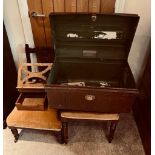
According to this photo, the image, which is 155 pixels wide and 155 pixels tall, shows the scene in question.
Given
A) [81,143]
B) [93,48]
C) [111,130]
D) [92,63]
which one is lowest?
[81,143]

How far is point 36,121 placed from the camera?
5.00ft

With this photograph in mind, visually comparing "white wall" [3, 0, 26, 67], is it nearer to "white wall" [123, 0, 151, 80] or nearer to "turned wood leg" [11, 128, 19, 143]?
"turned wood leg" [11, 128, 19, 143]

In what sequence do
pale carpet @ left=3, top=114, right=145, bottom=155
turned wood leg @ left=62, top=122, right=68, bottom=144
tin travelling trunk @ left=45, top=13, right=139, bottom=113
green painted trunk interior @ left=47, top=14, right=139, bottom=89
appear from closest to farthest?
tin travelling trunk @ left=45, top=13, right=139, bottom=113 → green painted trunk interior @ left=47, top=14, right=139, bottom=89 → turned wood leg @ left=62, top=122, right=68, bottom=144 → pale carpet @ left=3, top=114, right=145, bottom=155

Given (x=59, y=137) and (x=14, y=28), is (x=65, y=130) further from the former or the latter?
(x=14, y=28)

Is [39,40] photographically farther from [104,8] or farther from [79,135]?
[79,135]

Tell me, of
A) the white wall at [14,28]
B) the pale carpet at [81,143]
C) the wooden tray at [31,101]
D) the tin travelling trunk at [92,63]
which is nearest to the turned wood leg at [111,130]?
the pale carpet at [81,143]

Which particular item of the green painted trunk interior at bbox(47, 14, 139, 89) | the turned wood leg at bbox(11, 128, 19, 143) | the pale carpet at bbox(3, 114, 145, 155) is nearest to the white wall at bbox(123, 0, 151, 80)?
the green painted trunk interior at bbox(47, 14, 139, 89)

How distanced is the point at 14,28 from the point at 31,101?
2.18 ft

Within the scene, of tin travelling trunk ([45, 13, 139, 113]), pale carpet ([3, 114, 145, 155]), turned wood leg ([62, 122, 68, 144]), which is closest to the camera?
tin travelling trunk ([45, 13, 139, 113])

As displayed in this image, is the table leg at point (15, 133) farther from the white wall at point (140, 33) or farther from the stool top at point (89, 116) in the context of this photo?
the white wall at point (140, 33)

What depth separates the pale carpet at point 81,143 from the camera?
1.60m

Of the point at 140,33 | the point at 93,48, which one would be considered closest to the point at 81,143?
the point at 93,48

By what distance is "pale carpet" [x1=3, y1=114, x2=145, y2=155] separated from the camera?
5.26ft

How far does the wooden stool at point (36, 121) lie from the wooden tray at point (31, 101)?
43 millimetres
